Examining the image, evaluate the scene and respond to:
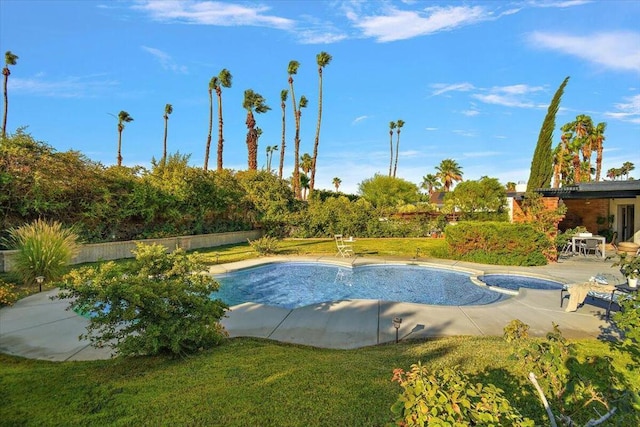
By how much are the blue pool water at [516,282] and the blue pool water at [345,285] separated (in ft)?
2.26

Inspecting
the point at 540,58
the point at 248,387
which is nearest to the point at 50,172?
the point at 248,387

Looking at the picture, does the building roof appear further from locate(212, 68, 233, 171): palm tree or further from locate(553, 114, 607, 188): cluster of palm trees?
locate(212, 68, 233, 171): palm tree

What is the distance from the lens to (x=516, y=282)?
31.4 feet

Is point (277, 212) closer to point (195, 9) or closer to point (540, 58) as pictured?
point (195, 9)

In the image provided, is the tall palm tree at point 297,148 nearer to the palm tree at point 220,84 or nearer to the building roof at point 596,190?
the palm tree at point 220,84

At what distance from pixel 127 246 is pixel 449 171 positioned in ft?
155

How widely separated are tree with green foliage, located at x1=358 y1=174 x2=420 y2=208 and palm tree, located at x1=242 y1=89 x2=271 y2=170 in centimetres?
1344

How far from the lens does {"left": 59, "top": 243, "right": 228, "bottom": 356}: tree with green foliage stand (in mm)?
3471

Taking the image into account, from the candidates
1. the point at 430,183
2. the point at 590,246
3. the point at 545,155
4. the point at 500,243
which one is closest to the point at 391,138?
the point at 430,183

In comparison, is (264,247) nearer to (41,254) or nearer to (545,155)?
(41,254)

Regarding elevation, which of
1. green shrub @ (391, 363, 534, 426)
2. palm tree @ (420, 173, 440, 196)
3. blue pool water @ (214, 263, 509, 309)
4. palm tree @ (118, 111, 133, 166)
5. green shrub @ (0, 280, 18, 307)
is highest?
palm tree @ (118, 111, 133, 166)

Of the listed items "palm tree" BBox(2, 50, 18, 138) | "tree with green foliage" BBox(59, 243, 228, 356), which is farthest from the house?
"palm tree" BBox(2, 50, 18, 138)

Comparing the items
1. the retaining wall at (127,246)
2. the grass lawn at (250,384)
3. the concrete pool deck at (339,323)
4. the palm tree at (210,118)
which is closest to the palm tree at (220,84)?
the palm tree at (210,118)

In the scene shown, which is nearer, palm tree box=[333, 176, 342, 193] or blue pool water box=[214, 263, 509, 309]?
blue pool water box=[214, 263, 509, 309]
